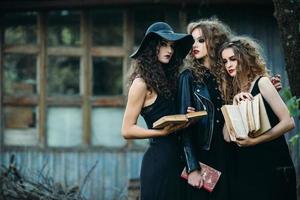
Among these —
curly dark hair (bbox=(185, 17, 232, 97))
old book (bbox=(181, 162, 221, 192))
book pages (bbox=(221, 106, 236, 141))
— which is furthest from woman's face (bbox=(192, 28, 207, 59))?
old book (bbox=(181, 162, 221, 192))

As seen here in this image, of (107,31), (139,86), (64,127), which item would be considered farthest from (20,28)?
(139,86)

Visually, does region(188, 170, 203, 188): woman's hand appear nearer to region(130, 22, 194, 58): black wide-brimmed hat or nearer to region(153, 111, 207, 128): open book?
region(153, 111, 207, 128): open book

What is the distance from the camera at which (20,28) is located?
11.3 m

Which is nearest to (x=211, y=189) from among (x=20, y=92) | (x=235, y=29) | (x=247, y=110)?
(x=247, y=110)

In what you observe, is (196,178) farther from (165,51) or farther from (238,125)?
(165,51)

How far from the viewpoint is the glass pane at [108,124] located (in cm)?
1120

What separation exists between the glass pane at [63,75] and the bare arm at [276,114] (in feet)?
18.7

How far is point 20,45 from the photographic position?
11273 millimetres

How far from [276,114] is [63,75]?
5.89 metres

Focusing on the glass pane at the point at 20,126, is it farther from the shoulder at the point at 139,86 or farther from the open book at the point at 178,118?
the open book at the point at 178,118

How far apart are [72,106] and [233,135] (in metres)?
5.73

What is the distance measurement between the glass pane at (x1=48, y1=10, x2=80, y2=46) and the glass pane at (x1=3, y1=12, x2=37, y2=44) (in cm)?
25

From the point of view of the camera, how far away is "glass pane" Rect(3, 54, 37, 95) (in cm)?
1133

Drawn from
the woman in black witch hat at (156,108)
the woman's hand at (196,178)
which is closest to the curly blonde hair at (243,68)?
the woman in black witch hat at (156,108)
